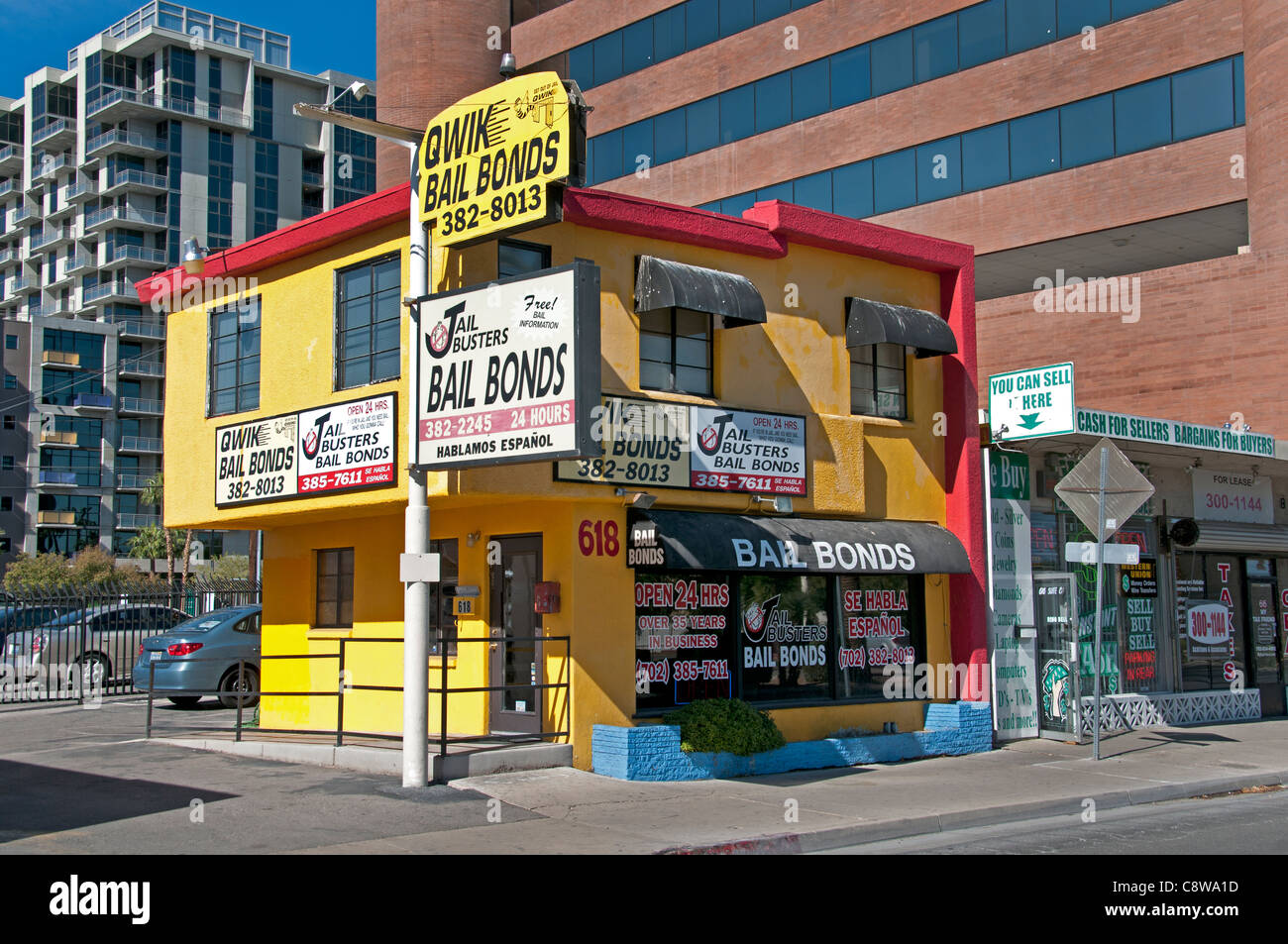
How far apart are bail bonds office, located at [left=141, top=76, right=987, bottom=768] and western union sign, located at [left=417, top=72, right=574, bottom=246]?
0.17 ft

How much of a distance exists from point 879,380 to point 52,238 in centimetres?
9246

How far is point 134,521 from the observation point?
279 ft

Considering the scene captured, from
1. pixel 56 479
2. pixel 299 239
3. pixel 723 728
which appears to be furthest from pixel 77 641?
pixel 56 479

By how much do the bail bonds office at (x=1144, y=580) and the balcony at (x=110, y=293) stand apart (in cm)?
8244

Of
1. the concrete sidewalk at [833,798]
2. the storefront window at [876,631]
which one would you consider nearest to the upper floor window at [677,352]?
the storefront window at [876,631]

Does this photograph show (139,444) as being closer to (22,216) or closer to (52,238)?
(52,238)

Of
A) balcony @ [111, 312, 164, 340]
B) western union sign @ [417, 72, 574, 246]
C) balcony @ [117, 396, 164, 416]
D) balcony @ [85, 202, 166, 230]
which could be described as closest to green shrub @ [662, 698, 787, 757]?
western union sign @ [417, 72, 574, 246]

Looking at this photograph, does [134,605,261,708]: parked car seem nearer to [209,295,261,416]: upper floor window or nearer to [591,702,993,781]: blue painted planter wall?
[209,295,261,416]: upper floor window

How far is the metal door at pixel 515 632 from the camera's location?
13.5 metres

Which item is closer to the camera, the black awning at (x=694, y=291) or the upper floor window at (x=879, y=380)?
the black awning at (x=694, y=291)

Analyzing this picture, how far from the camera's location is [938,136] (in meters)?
35.4

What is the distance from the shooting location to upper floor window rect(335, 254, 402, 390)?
43.9 ft

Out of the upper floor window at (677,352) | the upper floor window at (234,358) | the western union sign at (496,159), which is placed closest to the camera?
the western union sign at (496,159)

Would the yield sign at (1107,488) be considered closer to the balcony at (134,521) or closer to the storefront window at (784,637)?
the storefront window at (784,637)
